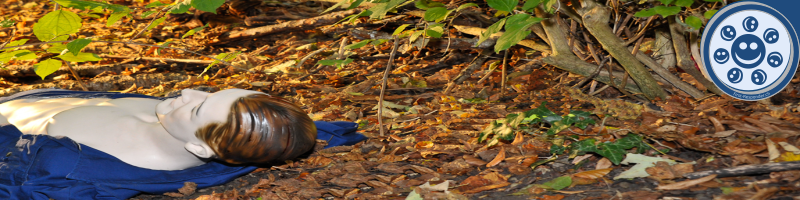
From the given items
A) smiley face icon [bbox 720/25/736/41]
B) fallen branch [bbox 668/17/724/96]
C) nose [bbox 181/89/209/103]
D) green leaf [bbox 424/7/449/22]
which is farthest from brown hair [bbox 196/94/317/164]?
fallen branch [bbox 668/17/724/96]

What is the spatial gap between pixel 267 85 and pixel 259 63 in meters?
0.72

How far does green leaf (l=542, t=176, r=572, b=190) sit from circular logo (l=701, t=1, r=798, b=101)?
3.41 feet

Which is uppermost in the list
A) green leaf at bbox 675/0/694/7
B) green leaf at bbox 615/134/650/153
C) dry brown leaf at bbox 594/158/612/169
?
green leaf at bbox 675/0/694/7

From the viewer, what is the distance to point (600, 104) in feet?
9.98

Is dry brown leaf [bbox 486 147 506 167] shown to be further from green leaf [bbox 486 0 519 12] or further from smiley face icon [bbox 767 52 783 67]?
smiley face icon [bbox 767 52 783 67]

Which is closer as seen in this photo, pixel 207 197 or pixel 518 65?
pixel 207 197

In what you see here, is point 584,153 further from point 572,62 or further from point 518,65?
point 518,65

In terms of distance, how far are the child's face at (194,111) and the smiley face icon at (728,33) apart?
212cm

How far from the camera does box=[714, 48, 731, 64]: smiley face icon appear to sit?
251 centimetres

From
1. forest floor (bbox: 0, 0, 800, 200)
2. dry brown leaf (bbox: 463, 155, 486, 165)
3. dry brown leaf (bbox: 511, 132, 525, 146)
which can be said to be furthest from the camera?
dry brown leaf (bbox: 511, 132, 525, 146)

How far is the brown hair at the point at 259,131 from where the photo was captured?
219 centimetres

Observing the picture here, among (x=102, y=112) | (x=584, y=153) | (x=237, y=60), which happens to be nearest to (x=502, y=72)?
(x=584, y=153)

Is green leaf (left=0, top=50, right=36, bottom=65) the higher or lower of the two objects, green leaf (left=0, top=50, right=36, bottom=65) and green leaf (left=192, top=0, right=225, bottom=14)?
the lower

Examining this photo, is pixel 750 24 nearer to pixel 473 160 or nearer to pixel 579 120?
pixel 579 120
